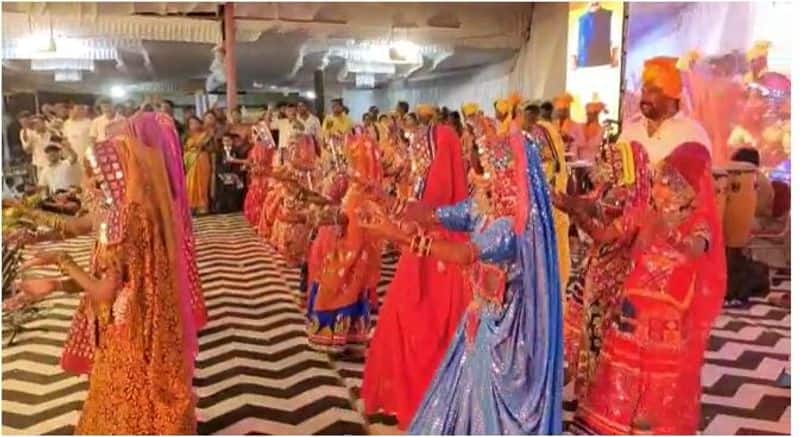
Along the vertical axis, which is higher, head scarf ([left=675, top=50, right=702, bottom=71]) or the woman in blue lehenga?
head scarf ([left=675, top=50, right=702, bottom=71])

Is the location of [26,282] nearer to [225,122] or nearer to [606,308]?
[606,308]

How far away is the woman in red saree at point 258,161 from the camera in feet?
20.8

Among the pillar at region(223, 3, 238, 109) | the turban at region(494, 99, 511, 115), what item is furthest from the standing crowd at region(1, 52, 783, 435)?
the pillar at region(223, 3, 238, 109)

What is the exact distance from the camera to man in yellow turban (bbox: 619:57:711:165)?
7.93 ft

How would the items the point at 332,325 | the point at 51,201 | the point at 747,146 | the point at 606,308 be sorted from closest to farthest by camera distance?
the point at 606,308 → the point at 51,201 → the point at 332,325 → the point at 747,146

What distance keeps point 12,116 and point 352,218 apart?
9304mm

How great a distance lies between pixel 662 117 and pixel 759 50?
13.9ft

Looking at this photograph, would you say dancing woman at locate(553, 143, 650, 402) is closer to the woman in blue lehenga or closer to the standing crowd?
the standing crowd

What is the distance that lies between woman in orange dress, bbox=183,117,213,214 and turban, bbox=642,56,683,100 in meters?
7.50

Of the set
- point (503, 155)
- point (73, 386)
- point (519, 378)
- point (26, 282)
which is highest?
point (503, 155)

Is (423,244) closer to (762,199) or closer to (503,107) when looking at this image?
(503,107)

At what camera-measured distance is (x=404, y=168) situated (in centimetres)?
396

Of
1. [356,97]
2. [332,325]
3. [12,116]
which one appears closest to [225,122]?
[12,116]

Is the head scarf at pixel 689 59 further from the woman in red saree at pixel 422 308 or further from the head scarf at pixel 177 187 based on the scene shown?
the head scarf at pixel 177 187
